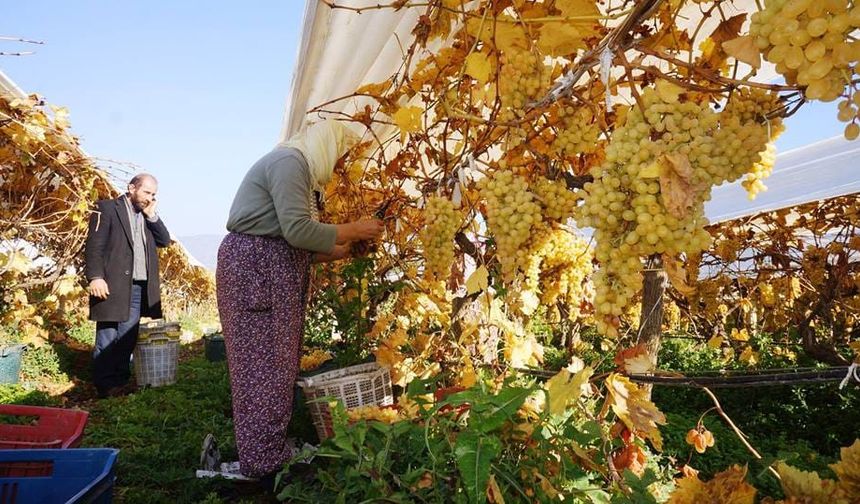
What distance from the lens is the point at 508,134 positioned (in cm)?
134

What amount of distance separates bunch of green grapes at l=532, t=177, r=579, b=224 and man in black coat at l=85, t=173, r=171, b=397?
162 inches

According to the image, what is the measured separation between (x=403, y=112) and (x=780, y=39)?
1125mm

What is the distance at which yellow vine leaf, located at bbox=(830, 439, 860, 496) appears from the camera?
90 centimetres

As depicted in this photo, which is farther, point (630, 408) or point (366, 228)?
point (366, 228)

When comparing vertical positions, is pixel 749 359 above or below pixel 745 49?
below

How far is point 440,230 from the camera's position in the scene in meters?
1.81

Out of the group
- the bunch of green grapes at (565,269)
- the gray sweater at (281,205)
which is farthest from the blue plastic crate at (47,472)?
the bunch of green grapes at (565,269)

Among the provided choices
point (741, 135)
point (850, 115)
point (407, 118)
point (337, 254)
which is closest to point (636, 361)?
point (741, 135)

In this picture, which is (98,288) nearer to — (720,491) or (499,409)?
(499,409)

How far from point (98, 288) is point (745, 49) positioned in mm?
4729

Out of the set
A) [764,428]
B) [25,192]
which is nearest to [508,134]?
[764,428]

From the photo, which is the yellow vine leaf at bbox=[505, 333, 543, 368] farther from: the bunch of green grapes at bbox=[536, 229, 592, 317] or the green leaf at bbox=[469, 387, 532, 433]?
the bunch of green grapes at bbox=[536, 229, 592, 317]

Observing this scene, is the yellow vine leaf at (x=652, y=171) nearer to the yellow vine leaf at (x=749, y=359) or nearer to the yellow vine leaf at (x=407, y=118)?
the yellow vine leaf at (x=407, y=118)

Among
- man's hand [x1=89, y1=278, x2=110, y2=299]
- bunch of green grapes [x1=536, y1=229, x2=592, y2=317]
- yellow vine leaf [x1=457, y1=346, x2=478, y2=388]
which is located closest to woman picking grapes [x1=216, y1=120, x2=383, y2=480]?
yellow vine leaf [x1=457, y1=346, x2=478, y2=388]
